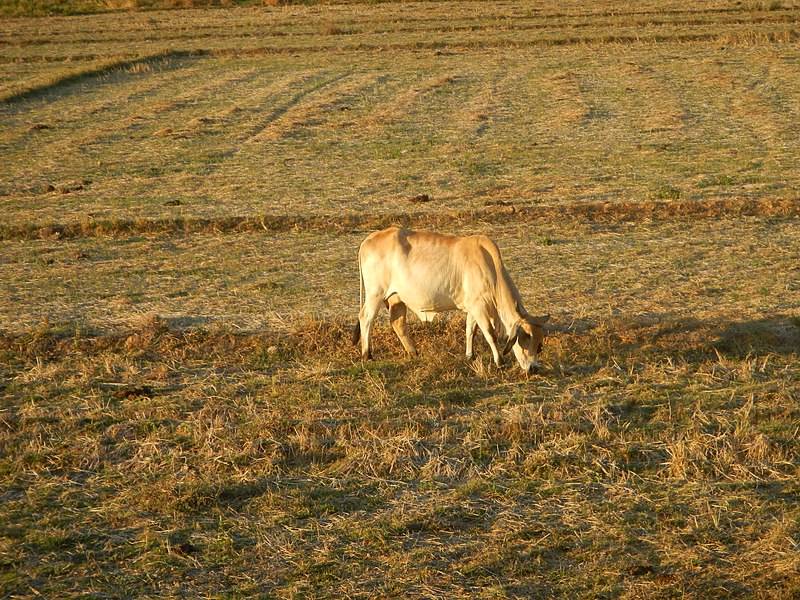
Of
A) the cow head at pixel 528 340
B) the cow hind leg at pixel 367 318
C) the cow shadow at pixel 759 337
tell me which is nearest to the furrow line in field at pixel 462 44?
the cow hind leg at pixel 367 318

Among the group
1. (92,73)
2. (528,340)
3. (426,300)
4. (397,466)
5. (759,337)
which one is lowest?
(397,466)

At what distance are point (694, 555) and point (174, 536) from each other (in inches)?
146

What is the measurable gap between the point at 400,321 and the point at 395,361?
0.47 m

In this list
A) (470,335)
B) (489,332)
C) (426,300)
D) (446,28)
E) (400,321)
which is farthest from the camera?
(446,28)

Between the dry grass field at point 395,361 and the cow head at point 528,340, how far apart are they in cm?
21

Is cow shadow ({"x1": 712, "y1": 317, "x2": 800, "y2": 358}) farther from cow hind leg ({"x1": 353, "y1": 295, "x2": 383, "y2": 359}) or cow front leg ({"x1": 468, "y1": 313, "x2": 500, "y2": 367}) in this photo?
cow hind leg ({"x1": 353, "y1": 295, "x2": 383, "y2": 359})

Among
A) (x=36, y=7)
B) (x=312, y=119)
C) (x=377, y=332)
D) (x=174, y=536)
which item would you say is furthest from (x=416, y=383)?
(x=36, y=7)

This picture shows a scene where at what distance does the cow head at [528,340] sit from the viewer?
9977mm

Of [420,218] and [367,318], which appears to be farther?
[420,218]

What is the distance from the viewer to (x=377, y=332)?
11672mm

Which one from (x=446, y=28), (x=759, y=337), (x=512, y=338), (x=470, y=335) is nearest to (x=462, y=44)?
(x=446, y=28)

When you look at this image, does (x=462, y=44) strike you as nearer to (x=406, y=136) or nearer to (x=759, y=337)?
(x=406, y=136)

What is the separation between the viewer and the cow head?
393 inches

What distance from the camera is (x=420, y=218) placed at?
1619 cm
